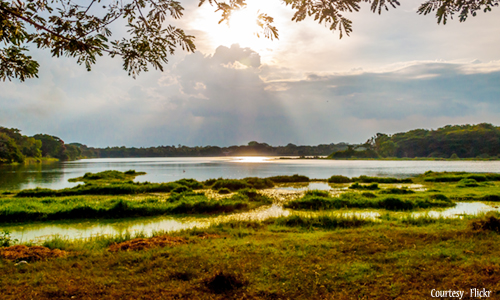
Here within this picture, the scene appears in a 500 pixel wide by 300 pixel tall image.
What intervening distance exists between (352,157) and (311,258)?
521ft

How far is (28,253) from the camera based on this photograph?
7.67 metres

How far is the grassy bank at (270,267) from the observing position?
5305mm

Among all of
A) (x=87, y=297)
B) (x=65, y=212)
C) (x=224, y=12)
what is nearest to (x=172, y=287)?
(x=87, y=297)

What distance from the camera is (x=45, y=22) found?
21.3 feet

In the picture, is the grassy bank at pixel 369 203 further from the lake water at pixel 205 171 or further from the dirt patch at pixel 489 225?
the lake water at pixel 205 171

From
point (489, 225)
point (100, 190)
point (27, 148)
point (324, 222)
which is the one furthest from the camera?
point (27, 148)

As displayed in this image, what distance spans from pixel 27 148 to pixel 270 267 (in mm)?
137389

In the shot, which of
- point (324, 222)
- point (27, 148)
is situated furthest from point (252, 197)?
point (27, 148)

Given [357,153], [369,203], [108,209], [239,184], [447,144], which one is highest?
[447,144]

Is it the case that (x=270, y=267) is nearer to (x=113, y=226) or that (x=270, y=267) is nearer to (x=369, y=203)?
(x=113, y=226)

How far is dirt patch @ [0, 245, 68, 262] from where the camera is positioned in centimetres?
747

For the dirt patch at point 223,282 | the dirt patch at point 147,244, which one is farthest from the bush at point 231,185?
the dirt patch at point 223,282

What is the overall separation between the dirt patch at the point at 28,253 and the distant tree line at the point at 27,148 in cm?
10629

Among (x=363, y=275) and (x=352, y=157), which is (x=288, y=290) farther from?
(x=352, y=157)
